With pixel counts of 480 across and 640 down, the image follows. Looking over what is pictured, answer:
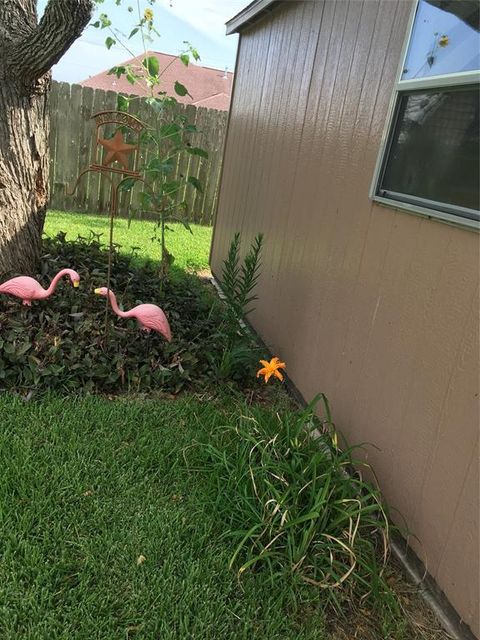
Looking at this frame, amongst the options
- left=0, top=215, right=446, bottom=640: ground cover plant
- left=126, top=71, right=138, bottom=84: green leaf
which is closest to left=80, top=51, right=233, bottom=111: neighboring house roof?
left=126, top=71, right=138, bottom=84: green leaf

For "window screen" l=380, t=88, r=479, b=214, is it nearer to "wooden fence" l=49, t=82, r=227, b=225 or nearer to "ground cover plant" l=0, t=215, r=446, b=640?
"ground cover plant" l=0, t=215, r=446, b=640

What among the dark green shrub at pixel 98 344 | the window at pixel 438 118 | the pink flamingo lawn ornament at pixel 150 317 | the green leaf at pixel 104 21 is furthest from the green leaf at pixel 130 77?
the window at pixel 438 118

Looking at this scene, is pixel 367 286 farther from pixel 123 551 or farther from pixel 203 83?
pixel 203 83

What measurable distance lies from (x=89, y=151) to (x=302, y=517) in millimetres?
7261

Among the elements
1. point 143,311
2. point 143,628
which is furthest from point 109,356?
point 143,628

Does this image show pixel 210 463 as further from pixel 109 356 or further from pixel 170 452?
pixel 109 356

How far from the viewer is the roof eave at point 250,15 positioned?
429 cm

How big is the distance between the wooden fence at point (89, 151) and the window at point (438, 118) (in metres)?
5.55

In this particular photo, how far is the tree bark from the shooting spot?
3.03 m

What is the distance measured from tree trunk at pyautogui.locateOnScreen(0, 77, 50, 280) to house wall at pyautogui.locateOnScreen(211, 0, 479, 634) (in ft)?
5.73

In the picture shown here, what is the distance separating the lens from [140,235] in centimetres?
691

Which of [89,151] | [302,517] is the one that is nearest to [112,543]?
[302,517]

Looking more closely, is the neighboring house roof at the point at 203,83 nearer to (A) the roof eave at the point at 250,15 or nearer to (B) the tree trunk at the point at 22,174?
(A) the roof eave at the point at 250,15

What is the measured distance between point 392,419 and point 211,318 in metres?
1.91
